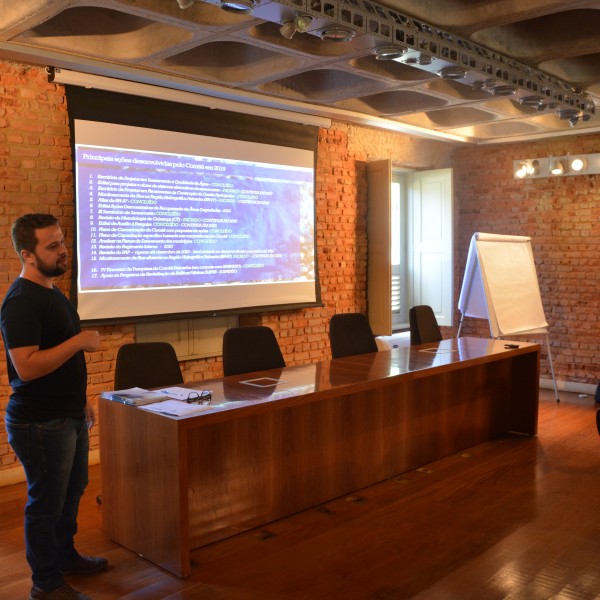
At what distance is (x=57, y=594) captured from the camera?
2.76 meters

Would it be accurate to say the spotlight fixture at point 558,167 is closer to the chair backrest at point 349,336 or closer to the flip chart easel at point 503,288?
the flip chart easel at point 503,288

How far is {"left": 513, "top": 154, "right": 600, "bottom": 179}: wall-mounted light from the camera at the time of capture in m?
7.24

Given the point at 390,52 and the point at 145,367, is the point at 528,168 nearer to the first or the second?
the point at 390,52

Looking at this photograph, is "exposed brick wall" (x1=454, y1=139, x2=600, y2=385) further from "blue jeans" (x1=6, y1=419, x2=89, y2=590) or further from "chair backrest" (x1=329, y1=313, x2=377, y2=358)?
"blue jeans" (x1=6, y1=419, x2=89, y2=590)

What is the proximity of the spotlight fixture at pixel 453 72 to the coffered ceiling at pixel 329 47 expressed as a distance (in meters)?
0.01

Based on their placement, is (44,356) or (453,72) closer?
(44,356)

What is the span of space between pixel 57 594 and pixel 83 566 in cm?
39

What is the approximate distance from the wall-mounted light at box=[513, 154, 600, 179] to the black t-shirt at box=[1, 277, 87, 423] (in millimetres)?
6080

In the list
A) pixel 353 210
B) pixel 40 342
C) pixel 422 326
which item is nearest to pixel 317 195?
pixel 353 210

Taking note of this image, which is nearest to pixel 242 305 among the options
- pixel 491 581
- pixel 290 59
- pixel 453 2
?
pixel 290 59

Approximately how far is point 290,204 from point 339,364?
216 centimetres

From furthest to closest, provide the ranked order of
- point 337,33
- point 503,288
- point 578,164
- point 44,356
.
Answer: point 578,164 → point 503,288 → point 337,33 → point 44,356

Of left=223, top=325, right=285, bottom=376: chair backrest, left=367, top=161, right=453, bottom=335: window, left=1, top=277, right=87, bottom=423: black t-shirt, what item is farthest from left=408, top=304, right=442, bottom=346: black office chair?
left=1, top=277, right=87, bottom=423: black t-shirt

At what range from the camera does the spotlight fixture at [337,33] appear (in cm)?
371
